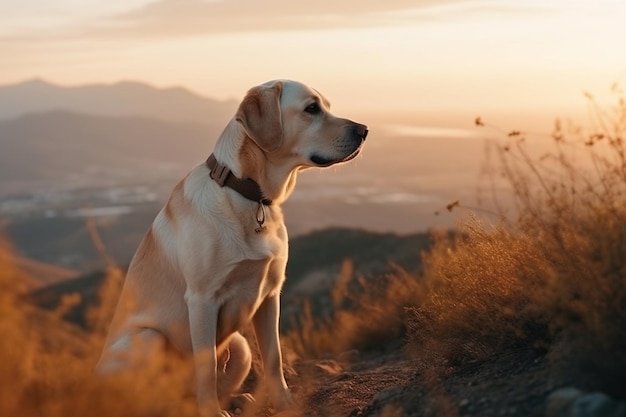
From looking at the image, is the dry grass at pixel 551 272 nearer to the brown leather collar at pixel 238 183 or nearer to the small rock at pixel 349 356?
the brown leather collar at pixel 238 183

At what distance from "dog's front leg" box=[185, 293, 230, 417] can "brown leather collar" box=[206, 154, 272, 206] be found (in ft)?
2.11

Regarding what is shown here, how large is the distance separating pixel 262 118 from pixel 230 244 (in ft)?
2.56

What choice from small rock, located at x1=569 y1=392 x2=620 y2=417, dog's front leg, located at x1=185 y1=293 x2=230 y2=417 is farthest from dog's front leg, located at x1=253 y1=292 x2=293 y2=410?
small rock, located at x1=569 y1=392 x2=620 y2=417

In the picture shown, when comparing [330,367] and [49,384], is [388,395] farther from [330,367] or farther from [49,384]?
[330,367]

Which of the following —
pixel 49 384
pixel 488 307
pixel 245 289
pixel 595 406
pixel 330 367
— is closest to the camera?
pixel 595 406

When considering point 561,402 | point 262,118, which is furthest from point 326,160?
point 561,402

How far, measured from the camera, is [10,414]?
372 centimetres

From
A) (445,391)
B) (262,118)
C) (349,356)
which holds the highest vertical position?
(262,118)

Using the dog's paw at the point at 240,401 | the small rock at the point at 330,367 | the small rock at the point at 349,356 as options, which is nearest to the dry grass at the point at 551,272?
the dog's paw at the point at 240,401

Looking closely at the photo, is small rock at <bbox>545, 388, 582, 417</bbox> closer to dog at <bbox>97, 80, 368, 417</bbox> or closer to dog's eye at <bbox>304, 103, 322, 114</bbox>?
dog at <bbox>97, 80, 368, 417</bbox>

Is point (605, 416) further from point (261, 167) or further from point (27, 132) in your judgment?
point (27, 132)

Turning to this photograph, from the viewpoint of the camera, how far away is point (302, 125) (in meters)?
5.23

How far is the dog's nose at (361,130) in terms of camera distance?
5.27 metres

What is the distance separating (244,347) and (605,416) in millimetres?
2817
